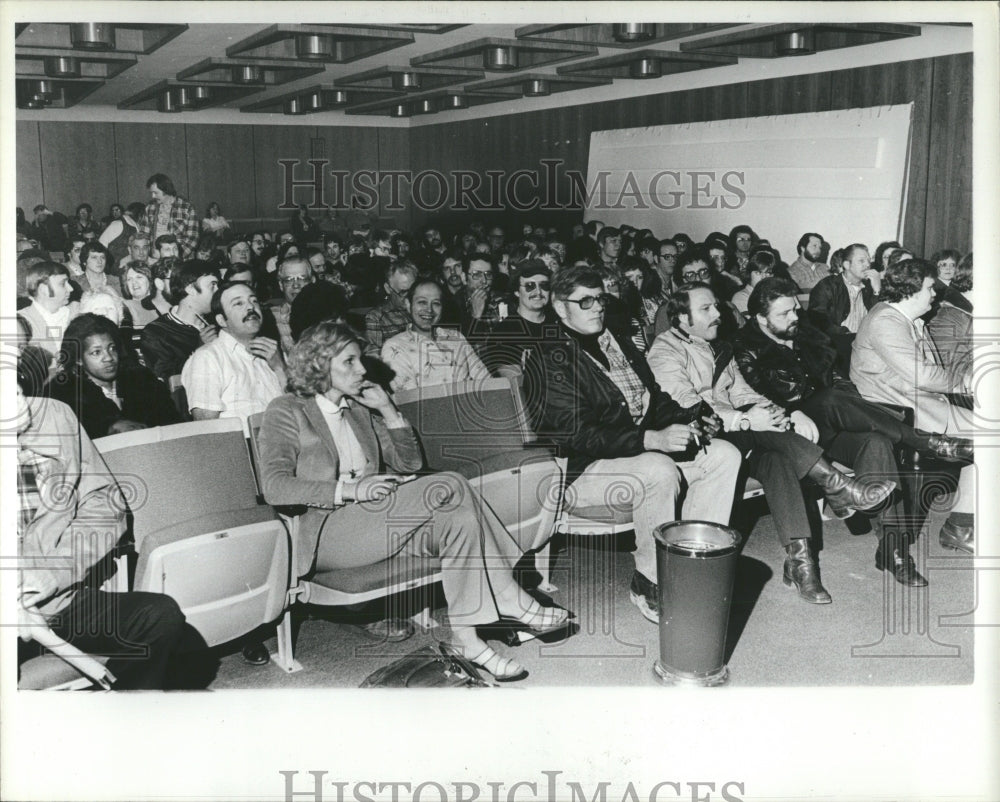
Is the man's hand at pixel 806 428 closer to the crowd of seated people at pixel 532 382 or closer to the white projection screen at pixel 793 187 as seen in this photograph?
the crowd of seated people at pixel 532 382

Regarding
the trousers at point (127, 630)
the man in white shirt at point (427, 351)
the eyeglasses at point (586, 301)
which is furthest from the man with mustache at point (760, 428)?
the trousers at point (127, 630)

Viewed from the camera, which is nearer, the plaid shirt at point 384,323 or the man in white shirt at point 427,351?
the man in white shirt at point 427,351

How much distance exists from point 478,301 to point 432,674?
2.21m

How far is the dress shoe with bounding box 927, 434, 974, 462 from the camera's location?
4172mm

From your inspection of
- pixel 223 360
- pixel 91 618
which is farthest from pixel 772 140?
pixel 91 618

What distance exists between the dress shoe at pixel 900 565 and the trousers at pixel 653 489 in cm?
67

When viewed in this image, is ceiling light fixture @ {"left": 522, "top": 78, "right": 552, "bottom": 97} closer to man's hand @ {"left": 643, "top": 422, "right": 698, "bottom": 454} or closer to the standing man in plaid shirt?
the standing man in plaid shirt

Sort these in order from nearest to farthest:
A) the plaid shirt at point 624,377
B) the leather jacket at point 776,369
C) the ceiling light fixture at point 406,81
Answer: the plaid shirt at point 624,377
the leather jacket at point 776,369
the ceiling light fixture at point 406,81

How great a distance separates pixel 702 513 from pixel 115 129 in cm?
526

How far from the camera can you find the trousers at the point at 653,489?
3.84 m

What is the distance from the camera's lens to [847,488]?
4176 mm

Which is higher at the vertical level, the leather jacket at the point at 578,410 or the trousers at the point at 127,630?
the leather jacket at the point at 578,410

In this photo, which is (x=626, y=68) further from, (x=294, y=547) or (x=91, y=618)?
(x=91, y=618)

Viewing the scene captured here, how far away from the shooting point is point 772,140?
6438mm
